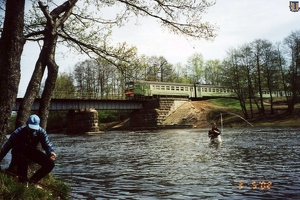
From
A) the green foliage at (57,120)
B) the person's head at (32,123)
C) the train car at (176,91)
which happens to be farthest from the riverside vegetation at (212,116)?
the person's head at (32,123)

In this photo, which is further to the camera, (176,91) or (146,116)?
(176,91)

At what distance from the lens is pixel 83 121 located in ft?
194

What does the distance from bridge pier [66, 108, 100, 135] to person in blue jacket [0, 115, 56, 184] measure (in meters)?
50.0

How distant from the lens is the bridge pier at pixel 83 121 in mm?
57569

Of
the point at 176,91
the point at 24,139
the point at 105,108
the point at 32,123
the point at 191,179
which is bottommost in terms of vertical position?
the point at 191,179

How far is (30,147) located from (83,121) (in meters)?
53.5

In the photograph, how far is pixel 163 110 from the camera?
62.9 meters

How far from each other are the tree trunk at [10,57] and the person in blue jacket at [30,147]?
0.35 meters

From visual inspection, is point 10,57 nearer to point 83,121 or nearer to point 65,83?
point 83,121

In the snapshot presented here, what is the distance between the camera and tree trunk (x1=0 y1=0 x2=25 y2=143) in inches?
246

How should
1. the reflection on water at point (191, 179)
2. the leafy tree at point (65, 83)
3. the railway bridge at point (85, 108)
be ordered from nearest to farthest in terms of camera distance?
the reflection on water at point (191, 179), the railway bridge at point (85, 108), the leafy tree at point (65, 83)

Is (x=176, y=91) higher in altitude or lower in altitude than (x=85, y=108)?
higher
